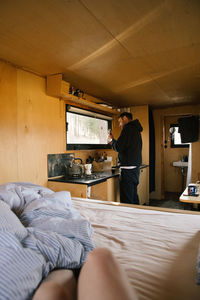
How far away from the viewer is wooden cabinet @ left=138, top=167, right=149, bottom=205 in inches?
165

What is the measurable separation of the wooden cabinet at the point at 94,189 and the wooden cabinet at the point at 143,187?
3.21 feet

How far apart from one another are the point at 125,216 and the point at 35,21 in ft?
5.21

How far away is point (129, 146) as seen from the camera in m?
3.30

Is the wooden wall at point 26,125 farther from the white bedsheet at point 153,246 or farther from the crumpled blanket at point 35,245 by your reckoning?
the crumpled blanket at point 35,245

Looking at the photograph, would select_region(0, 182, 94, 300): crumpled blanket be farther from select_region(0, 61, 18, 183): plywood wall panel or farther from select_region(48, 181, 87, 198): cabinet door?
select_region(48, 181, 87, 198): cabinet door

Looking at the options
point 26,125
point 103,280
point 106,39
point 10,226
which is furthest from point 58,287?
point 26,125

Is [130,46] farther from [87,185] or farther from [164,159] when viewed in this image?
[164,159]

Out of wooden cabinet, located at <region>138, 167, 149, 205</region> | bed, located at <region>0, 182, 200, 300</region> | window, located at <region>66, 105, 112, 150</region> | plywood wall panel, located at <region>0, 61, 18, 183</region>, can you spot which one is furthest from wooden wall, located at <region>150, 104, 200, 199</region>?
plywood wall panel, located at <region>0, 61, 18, 183</region>

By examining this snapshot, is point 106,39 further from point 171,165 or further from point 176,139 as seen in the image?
point 171,165

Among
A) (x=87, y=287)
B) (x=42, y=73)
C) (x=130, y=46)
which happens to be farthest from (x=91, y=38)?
(x=87, y=287)

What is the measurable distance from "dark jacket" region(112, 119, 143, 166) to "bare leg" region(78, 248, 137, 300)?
2.62 m

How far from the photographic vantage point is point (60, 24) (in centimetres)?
159

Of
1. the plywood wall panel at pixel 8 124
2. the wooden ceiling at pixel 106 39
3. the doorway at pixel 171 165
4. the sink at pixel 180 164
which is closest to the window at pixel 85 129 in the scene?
the wooden ceiling at pixel 106 39

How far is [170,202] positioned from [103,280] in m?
4.35
